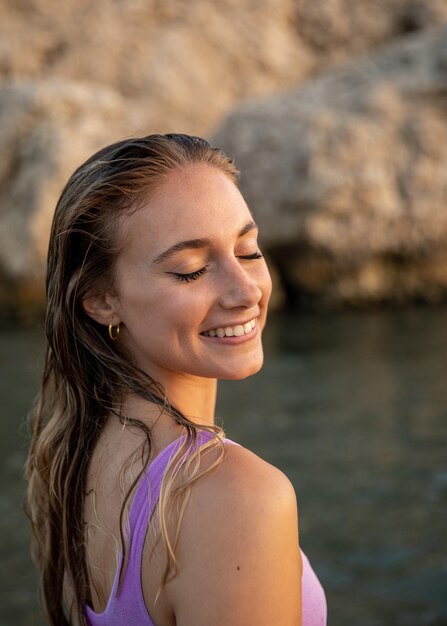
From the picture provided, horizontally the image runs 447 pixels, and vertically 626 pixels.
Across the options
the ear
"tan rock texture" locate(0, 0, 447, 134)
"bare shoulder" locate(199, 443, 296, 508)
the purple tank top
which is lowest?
the purple tank top

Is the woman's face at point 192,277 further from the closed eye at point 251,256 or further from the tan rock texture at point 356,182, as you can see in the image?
the tan rock texture at point 356,182

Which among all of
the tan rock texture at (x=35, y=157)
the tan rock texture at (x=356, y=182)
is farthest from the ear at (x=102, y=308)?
the tan rock texture at (x=35, y=157)

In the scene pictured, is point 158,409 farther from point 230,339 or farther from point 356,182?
point 356,182

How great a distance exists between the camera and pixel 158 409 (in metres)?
1.53

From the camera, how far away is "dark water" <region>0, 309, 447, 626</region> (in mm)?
3619

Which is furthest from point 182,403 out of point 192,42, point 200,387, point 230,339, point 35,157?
point 192,42

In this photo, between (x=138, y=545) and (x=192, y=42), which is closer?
(x=138, y=545)

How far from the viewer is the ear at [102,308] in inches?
64.8

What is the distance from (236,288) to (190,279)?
0.08 m

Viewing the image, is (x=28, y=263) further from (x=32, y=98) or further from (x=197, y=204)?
(x=197, y=204)

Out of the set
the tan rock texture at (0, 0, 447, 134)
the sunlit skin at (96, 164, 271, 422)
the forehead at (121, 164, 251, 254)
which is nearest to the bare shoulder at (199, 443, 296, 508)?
the sunlit skin at (96, 164, 271, 422)

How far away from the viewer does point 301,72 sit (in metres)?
15.5

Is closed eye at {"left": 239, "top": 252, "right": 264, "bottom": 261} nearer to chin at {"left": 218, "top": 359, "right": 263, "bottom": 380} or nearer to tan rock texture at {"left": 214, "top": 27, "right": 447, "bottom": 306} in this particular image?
chin at {"left": 218, "top": 359, "right": 263, "bottom": 380}

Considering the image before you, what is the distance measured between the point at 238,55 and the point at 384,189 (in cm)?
645
